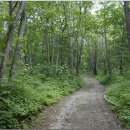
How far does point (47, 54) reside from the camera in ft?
88.9

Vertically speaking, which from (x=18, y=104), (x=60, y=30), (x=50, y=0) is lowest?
(x=18, y=104)

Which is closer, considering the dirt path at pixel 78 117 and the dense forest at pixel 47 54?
the dirt path at pixel 78 117

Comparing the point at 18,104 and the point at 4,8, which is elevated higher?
the point at 4,8

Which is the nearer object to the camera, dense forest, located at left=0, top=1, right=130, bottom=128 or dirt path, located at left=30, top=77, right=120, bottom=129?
dirt path, located at left=30, top=77, right=120, bottom=129

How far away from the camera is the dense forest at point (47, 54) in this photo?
35.8 ft

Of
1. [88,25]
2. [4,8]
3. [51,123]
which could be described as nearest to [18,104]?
[51,123]

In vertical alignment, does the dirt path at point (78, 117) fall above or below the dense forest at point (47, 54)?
below

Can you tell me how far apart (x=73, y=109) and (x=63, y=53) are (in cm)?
2303

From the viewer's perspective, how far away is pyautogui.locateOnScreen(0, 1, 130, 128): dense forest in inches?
430

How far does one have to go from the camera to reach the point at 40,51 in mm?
33844

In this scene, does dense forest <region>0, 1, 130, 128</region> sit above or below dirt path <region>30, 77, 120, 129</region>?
above

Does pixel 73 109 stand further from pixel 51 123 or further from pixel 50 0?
pixel 50 0

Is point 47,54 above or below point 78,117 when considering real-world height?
above

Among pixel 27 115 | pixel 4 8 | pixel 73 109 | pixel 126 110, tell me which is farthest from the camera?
pixel 4 8
